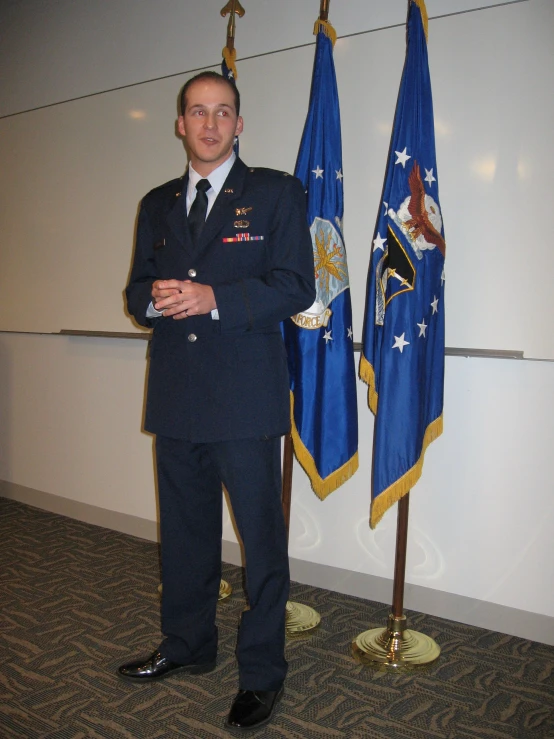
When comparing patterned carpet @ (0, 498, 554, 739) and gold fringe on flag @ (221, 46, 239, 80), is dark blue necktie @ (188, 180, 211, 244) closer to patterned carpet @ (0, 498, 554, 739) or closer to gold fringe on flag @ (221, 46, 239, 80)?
gold fringe on flag @ (221, 46, 239, 80)

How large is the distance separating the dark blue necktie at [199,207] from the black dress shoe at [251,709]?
1.33 meters

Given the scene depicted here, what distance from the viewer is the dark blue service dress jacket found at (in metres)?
1.76

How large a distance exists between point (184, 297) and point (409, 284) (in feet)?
2.74

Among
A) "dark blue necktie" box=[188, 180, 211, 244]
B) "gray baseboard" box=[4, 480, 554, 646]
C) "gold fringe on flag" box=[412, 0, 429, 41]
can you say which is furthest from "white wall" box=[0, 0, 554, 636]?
"dark blue necktie" box=[188, 180, 211, 244]

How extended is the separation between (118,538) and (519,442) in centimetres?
212

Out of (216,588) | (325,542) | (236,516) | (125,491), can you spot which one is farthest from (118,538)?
(236,516)

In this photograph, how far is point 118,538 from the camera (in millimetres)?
3387

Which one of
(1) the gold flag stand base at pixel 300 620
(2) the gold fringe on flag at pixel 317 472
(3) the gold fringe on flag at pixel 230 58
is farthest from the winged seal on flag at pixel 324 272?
(1) the gold flag stand base at pixel 300 620

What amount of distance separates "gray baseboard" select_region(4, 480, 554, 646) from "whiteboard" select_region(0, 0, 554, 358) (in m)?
0.99

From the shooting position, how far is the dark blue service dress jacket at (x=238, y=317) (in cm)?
176

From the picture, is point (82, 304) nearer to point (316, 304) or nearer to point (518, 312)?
point (316, 304)

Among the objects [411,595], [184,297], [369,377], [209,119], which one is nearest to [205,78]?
[209,119]

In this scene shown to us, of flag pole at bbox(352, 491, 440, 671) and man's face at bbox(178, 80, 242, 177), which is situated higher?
man's face at bbox(178, 80, 242, 177)

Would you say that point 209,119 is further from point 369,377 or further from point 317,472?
point 317,472
